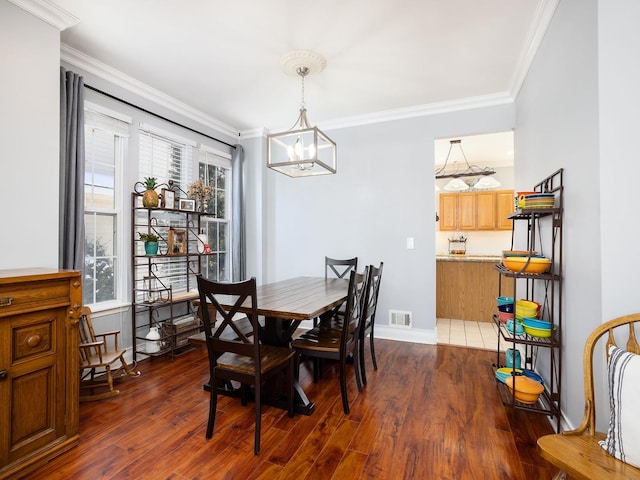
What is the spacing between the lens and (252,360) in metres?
1.95

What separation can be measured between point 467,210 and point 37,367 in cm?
621

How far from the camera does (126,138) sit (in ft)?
10.2

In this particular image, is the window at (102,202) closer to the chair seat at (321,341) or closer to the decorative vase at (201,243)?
the decorative vase at (201,243)

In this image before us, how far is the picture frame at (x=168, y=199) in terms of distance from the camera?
10.5 feet

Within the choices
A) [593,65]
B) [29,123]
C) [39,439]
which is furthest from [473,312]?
[29,123]

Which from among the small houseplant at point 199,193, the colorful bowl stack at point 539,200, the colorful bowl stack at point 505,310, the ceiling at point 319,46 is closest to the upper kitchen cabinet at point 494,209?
the ceiling at point 319,46

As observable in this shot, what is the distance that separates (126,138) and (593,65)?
3631 millimetres

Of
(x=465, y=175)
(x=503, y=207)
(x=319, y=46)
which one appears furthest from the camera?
(x=503, y=207)

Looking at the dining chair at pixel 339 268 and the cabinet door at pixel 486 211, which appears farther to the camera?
the cabinet door at pixel 486 211

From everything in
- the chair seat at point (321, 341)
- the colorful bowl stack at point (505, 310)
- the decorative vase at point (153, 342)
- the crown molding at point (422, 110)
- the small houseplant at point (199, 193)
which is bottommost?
the decorative vase at point (153, 342)

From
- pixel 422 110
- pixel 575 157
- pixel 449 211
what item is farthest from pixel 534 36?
pixel 449 211

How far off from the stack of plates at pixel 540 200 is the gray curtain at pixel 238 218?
134 inches

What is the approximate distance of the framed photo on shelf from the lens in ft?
10.8

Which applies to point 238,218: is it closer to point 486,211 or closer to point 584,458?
point 584,458
